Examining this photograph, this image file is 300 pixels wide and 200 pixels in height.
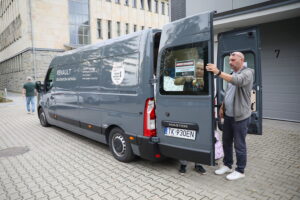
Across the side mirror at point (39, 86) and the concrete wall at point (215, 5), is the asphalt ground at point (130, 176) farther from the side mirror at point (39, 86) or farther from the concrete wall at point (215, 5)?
the concrete wall at point (215, 5)

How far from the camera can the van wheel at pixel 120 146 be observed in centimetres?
441

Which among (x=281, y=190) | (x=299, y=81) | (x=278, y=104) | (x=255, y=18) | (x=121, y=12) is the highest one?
(x=121, y=12)

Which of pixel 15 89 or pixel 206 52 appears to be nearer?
pixel 206 52

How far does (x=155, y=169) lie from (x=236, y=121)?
1648mm

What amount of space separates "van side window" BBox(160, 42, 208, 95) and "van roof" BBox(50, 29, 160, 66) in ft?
2.10

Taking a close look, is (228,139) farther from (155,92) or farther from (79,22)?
(79,22)

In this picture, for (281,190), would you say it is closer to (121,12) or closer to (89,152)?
(89,152)

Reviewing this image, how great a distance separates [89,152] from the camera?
5.32 meters

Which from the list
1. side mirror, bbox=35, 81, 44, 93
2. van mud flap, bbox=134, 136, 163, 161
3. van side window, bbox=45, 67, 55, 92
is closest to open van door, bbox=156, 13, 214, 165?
van mud flap, bbox=134, 136, 163, 161

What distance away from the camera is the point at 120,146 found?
4.58 m

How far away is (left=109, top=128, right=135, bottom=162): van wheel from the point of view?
4414 mm

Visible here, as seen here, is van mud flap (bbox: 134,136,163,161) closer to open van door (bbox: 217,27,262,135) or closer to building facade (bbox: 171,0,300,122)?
open van door (bbox: 217,27,262,135)

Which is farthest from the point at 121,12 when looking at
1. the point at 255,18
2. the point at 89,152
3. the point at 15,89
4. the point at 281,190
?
the point at 281,190

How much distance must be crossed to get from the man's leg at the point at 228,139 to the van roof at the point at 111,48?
192 centimetres
